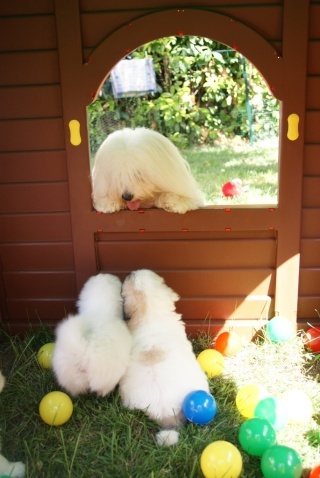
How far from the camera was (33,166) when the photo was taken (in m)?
2.88

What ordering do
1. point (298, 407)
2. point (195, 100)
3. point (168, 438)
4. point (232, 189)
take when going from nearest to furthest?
point (168, 438), point (298, 407), point (232, 189), point (195, 100)

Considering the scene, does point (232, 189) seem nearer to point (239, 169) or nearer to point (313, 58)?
point (239, 169)

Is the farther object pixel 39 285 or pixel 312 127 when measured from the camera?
pixel 39 285

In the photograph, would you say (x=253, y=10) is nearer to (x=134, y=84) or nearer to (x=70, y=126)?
(x=70, y=126)

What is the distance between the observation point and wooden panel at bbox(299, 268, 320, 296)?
9.66 feet

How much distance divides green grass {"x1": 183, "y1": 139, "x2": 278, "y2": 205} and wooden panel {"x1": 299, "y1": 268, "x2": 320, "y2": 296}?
42.6 inches

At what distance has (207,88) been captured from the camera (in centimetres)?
674

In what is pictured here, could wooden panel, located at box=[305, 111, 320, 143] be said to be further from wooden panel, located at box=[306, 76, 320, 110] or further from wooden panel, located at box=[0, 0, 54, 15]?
wooden panel, located at box=[0, 0, 54, 15]

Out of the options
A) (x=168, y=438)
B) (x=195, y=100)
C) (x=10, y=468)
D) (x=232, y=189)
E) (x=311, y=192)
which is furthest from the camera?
(x=195, y=100)

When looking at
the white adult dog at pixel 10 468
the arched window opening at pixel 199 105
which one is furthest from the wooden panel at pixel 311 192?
Result: the arched window opening at pixel 199 105

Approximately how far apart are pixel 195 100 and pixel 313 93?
176 inches

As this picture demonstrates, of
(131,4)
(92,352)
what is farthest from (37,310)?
(131,4)

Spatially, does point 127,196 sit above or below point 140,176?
below

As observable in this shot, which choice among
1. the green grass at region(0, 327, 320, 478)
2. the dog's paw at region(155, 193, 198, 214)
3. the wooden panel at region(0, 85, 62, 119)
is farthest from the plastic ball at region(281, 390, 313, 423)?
the wooden panel at region(0, 85, 62, 119)
